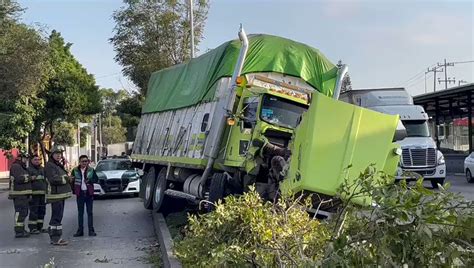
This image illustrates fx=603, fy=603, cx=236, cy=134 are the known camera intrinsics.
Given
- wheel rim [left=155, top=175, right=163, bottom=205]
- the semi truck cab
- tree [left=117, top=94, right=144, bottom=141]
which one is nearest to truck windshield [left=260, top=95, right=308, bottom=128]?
wheel rim [left=155, top=175, right=163, bottom=205]

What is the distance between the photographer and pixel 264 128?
9500mm

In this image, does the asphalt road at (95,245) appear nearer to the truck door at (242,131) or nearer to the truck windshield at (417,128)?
the truck door at (242,131)

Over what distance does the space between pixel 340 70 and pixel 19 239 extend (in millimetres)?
6979

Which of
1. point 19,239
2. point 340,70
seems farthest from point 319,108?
point 19,239

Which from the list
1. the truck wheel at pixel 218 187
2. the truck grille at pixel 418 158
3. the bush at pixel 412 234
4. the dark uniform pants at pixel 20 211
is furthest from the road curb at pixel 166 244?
the truck grille at pixel 418 158

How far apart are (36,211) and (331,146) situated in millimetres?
7292

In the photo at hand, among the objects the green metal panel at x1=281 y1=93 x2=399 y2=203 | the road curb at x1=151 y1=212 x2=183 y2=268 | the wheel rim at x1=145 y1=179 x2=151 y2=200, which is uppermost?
the green metal panel at x1=281 y1=93 x2=399 y2=203

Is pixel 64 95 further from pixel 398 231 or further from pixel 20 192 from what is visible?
pixel 398 231

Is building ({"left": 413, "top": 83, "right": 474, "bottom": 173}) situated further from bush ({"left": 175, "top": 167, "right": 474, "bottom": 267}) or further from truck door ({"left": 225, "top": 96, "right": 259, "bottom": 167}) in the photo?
bush ({"left": 175, "top": 167, "right": 474, "bottom": 267})

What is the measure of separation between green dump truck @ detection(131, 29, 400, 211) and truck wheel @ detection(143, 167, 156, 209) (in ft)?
1.51

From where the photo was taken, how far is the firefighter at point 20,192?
11961mm

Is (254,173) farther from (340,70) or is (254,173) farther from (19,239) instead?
(19,239)

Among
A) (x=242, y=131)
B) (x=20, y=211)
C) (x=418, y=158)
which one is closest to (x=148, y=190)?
(x=20, y=211)

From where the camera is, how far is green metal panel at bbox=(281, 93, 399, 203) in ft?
24.8
